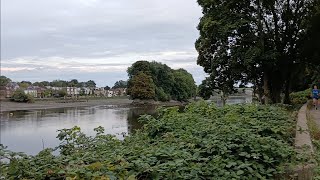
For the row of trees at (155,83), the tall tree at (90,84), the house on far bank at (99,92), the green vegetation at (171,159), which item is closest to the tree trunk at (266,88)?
the green vegetation at (171,159)

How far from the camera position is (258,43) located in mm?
19312

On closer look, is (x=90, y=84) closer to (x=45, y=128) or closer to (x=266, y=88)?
(x=45, y=128)

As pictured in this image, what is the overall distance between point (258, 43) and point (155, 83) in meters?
63.3

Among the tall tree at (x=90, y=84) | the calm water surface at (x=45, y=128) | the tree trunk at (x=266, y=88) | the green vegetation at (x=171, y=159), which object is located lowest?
the calm water surface at (x=45, y=128)

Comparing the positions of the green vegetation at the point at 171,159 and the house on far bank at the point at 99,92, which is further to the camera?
the house on far bank at the point at 99,92

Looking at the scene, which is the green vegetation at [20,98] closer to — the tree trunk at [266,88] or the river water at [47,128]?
the river water at [47,128]

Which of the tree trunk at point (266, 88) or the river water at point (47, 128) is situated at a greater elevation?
the tree trunk at point (266, 88)

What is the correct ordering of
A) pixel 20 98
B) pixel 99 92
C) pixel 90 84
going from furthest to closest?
1. pixel 90 84
2. pixel 99 92
3. pixel 20 98

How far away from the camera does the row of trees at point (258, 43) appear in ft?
62.7

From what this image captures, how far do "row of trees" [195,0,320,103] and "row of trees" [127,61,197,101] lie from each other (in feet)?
171

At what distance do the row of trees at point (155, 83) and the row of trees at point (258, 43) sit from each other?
5213 cm

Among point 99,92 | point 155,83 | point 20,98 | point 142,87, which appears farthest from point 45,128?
point 99,92

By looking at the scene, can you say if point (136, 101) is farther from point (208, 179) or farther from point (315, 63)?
point (208, 179)

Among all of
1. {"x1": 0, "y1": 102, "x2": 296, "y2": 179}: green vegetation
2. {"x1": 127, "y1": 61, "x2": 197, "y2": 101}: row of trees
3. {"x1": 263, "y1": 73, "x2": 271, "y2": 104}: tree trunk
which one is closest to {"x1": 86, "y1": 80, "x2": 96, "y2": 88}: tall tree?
{"x1": 127, "y1": 61, "x2": 197, "y2": 101}: row of trees
